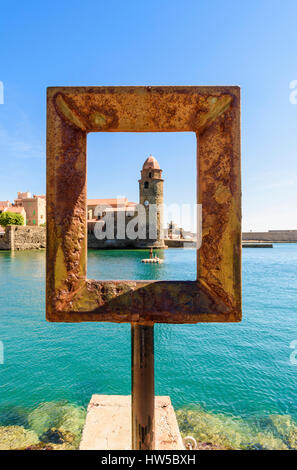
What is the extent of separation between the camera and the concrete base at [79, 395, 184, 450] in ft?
9.78

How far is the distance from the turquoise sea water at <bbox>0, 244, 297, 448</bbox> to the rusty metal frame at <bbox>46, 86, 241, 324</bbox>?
5.30 m

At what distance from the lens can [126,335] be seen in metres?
9.70

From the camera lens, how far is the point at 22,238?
4053 centimetres

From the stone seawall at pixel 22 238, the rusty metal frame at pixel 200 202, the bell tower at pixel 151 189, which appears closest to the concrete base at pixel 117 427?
the rusty metal frame at pixel 200 202

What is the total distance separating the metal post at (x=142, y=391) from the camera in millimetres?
1616

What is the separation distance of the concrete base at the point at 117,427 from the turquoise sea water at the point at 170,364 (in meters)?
2.40

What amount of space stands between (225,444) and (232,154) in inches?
204

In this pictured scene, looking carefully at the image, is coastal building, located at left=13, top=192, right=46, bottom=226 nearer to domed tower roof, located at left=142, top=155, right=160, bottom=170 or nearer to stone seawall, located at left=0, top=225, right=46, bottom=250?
stone seawall, located at left=0, top=225, right=46, bottom=250

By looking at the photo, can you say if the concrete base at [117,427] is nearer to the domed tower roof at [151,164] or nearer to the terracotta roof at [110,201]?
the domed tower roof at [151,164]

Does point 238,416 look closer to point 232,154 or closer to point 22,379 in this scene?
point 22,379

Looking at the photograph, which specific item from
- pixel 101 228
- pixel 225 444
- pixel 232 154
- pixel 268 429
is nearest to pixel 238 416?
pixel 268 429

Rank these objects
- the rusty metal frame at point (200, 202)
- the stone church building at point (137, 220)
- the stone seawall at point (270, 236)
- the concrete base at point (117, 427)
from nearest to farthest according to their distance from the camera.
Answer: the rusty metal frame at point (200, 202) → the concrete base at point (117, 427) → the stone church building at point (137, 220) → the stone seawall at point (270, 236)

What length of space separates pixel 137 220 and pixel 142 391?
42625 millimetres

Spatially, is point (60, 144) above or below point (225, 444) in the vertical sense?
above
